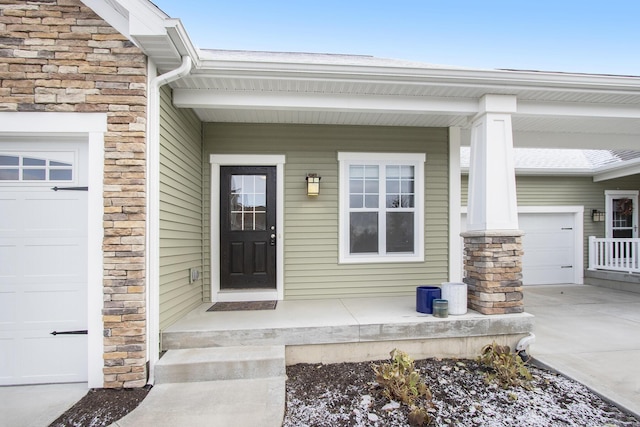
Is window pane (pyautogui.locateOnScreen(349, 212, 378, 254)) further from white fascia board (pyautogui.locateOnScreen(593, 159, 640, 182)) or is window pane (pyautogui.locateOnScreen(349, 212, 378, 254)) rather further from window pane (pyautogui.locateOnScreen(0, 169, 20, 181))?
white fascia board (pyautogui.locateOnScreen(593, 159, 640, 182))

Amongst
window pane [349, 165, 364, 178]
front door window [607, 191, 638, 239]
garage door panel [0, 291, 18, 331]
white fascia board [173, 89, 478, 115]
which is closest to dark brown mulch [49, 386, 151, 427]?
garage door panel [0, 291, 18, 331]

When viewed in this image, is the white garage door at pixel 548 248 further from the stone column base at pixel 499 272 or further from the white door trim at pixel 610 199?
the stone column base at pixel 499 272

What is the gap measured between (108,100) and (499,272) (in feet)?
13.9

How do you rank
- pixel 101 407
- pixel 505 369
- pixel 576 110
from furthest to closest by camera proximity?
pixel 576 110 < pixel 505 369 < pixel 101 407

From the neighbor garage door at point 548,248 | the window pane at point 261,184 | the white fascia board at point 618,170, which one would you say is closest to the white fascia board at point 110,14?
the window pane at point 261,184

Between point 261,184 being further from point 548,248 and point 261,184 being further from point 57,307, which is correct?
point 548,248

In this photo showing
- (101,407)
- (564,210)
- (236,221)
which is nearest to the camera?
(101,407)

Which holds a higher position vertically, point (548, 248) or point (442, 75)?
point (442, 75)

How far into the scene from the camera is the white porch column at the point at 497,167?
12.4ft

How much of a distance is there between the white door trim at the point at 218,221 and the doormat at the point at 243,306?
13 centimetres

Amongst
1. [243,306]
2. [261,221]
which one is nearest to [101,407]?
[243,306]

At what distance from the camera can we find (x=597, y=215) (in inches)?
307

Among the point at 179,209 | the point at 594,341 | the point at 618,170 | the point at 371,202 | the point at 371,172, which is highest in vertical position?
the point at 618,170

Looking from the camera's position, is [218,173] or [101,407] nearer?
[101,407]
